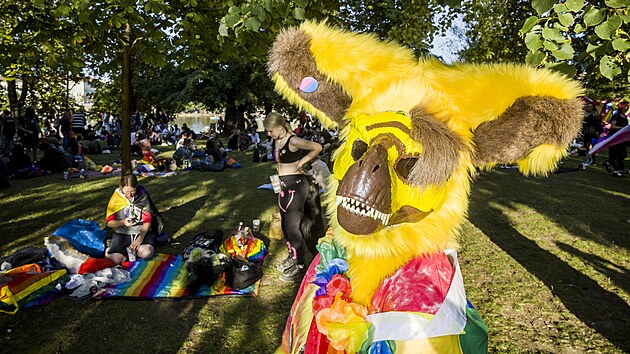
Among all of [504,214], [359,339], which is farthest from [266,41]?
[504,214]

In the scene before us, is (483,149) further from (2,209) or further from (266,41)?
(2,209)

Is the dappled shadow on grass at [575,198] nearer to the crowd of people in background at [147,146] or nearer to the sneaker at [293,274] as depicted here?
the crowd of people in background at [147,146]

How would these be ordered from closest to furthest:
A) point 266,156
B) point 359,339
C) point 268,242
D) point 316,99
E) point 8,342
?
point 359,339
point 316,99
point 8,342
point 268,242
point 266,156

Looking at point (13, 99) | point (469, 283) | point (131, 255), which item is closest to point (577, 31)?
point (469, 283)

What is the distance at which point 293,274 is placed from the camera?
450 cm

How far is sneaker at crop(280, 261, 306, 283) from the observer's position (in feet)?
14.8

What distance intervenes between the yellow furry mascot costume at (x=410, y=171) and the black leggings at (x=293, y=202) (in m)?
2.66

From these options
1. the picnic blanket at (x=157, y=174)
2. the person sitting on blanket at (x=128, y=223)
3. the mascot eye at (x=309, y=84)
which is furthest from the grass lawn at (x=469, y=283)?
the picnic blanket at (x=157, y=174)

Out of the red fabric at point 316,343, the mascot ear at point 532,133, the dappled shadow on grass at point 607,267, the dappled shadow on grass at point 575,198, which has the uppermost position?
the mascot ear at point 532,133

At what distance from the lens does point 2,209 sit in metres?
7.23

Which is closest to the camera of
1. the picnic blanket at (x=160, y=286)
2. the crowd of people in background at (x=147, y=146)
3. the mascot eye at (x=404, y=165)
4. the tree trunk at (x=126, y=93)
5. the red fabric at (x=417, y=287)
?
the red fabric at (x=417, y=287)

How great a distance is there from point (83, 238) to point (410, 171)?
16.1 ft

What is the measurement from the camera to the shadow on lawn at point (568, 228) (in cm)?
387

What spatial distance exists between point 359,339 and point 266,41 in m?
3.80
